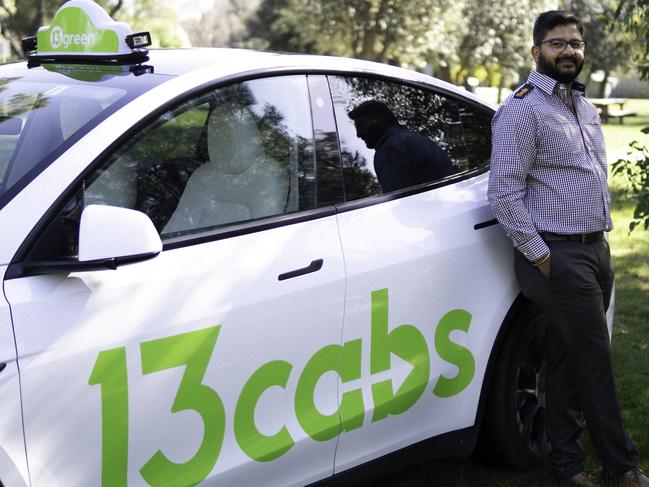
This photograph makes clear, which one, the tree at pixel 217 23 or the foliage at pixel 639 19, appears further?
the tree at pixel 217 23

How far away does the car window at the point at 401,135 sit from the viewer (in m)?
3.10

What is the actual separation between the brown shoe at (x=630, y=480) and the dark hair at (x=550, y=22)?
1690 millimetres

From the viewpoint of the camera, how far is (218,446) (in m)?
2.56

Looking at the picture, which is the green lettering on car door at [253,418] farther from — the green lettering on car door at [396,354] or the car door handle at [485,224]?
the car door handle at [485,224]

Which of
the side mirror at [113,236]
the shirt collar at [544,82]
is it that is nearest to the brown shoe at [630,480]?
the shirt collar at [544,82]

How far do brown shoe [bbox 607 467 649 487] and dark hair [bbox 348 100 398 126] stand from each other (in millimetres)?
1622

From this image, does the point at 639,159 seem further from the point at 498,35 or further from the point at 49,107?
the point at 498,35

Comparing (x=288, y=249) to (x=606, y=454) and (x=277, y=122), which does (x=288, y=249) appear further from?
(x=606, y=454)

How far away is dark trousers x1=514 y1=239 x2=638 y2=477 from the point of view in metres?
3.38

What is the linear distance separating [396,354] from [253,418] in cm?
61

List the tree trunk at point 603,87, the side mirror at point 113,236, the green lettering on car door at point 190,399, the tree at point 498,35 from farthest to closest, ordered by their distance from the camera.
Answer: the tree trunk at point 603,87 → the tree at point 498,35 → the green lettering on car door at point 190,399 → the side mirror at point 113,236

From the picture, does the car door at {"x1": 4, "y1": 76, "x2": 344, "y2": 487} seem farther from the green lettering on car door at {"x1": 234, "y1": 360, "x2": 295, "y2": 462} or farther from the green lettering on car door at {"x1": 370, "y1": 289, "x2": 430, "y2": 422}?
the green lettering on car door at {"x1": 370, "y1": 289, "x2": 430, "y2": 422}

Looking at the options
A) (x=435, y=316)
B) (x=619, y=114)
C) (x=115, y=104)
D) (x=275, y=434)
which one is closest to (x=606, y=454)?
(x=435, y=316)

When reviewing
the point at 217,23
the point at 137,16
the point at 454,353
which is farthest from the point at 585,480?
the point at 217,23
